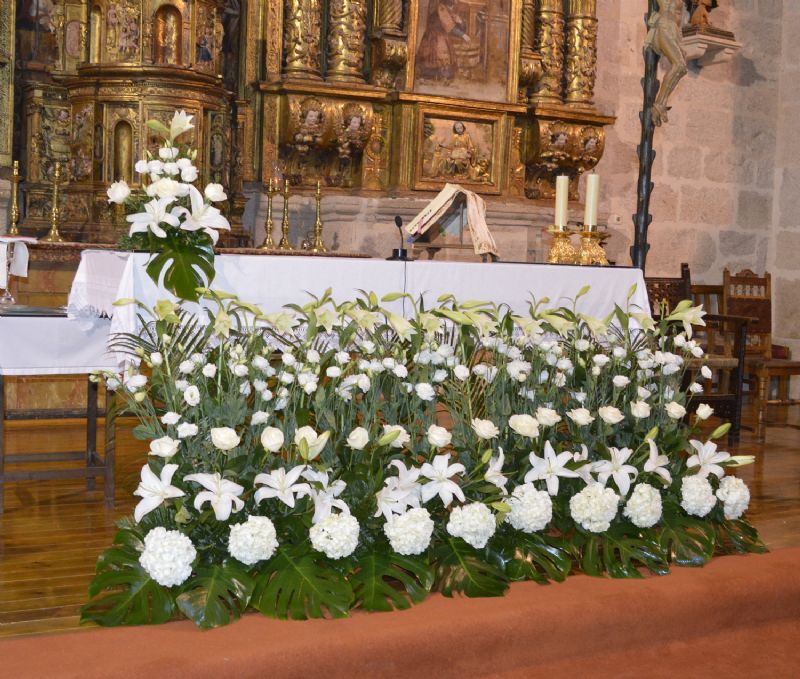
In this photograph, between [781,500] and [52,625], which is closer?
[52,625]

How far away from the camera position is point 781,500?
4.99 metres

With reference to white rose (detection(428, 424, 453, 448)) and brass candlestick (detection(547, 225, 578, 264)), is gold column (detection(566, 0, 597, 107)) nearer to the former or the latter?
brass candlestick (detection(547, 225, 578, 264))

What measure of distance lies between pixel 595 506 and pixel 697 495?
38 centimetres

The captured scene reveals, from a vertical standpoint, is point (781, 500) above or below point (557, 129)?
below

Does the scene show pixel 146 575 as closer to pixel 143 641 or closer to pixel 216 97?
pixel 143 641

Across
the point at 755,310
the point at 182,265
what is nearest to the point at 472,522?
the point at 182,265

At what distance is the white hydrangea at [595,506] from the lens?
9.97 feet

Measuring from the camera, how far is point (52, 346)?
14.7 ft

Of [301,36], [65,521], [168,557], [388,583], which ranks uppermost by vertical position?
[301,36]

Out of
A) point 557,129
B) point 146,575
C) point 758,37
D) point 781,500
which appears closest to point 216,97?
point 557,129

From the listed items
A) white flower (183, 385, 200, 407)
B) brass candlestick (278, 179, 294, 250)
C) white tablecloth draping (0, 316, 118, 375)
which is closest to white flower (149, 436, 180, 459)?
white flower (183, 385, 200, 407)

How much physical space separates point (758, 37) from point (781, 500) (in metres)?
5.78

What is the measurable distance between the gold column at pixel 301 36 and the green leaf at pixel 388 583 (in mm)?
4810

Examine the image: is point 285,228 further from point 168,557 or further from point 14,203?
point 168,557
